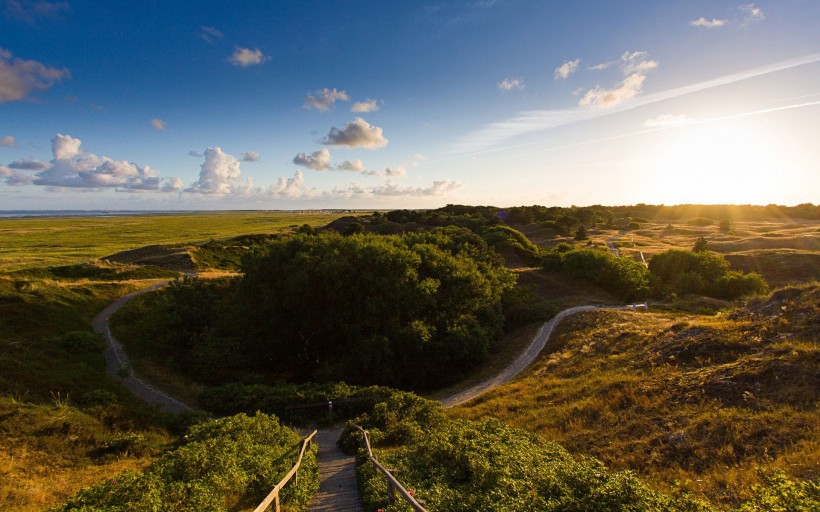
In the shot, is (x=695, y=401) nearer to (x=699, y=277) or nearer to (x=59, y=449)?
(x=59, y=449)

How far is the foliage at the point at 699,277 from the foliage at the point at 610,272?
10.5 ft

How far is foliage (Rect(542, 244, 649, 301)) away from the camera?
44062mm

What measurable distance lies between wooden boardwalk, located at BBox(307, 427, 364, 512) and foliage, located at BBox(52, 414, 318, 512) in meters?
0.38

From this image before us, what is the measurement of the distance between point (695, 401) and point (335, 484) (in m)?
12.7

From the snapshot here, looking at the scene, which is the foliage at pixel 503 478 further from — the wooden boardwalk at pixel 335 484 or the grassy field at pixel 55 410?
the grassy field at pixel 55 410

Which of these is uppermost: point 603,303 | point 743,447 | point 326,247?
point 326,247

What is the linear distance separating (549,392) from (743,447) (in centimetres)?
1042

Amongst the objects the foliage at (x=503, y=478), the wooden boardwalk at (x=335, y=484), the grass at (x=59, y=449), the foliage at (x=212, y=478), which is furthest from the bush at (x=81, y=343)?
the foliage at (x=503, y=478)

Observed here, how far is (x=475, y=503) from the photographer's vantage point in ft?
24.7

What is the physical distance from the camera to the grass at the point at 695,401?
32.2 ft

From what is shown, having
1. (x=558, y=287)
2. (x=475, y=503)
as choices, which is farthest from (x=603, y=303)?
(x=475, y=503)

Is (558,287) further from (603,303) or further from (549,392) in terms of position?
(549,392)

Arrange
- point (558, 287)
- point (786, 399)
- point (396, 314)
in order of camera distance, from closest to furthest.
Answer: point (786, 399), point (396, 314), point (558, 287)

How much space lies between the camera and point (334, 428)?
20297 millimetres
